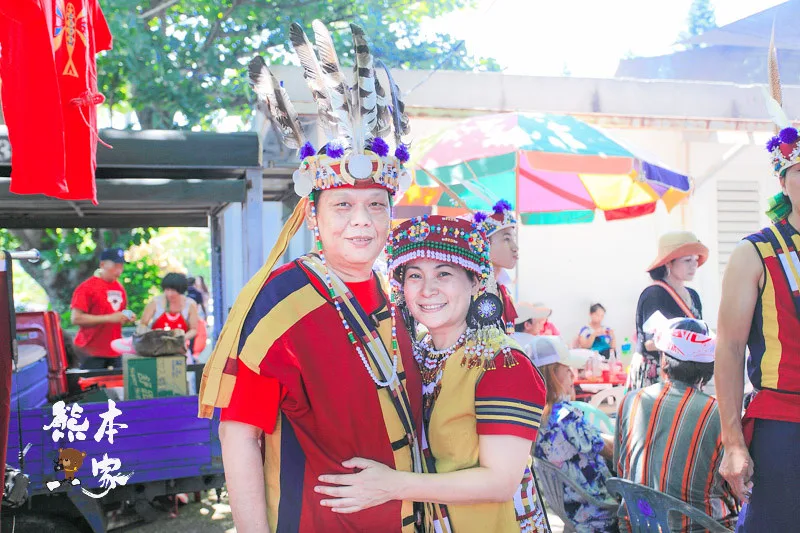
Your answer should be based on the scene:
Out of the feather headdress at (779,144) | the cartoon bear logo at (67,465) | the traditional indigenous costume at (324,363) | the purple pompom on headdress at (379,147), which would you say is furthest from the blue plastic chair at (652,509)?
the cartoon bear logo at (67,465)

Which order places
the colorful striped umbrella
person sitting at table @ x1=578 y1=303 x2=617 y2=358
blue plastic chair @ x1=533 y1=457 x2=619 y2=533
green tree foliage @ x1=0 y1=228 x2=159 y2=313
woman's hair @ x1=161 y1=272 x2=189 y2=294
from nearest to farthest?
blue plastic chair @ x1=533 y1=457 x2=619 y2=533 → the colorful striped umbrella → woman's hair @ x1=161 y1=272 x2=189 y2=294 → person sitting at table @ x1=578 y1=303 x2=617 y2=358 → green tree foliage @ x1=0 y1=228 x2=159 y2=313

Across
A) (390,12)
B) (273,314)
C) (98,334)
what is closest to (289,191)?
(98,334)

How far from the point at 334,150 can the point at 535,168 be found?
11.7 ft

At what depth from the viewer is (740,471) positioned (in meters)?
2.25

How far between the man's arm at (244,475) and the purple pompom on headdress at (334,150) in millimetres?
672

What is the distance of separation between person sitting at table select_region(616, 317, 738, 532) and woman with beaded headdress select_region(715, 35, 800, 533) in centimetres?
33

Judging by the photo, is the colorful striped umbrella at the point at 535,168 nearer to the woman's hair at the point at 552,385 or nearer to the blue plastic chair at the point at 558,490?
the woman's hair at the point at 552,385

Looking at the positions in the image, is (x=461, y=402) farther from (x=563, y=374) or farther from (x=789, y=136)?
(x=563, y=374)

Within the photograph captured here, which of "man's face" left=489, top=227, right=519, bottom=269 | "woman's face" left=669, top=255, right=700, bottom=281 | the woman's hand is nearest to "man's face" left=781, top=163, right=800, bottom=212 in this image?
the woman's hand

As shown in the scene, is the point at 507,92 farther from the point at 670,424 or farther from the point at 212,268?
the point at 670,424

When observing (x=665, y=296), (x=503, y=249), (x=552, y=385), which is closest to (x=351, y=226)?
(x=552, y=385)

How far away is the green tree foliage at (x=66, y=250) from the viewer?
393 inches

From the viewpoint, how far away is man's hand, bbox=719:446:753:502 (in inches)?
88.7

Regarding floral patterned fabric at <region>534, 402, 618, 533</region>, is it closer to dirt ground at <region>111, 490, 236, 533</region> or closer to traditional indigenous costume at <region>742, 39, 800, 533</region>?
traditional indigenous costume at <region>742, 39, 800, 533</region>
